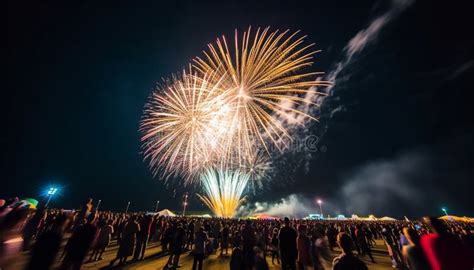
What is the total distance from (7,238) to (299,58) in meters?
16.7

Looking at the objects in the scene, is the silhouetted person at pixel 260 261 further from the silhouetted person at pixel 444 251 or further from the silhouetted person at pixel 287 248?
the silhouetted person at pixel 444 251

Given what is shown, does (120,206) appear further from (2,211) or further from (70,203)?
(2,211)

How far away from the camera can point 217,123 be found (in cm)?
1661

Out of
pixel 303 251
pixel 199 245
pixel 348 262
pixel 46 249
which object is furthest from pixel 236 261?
pixel 46 249

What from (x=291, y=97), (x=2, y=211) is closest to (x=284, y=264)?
(x=2, y=211)

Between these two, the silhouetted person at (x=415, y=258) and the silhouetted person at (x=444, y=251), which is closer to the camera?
the silhouetted person at (x=444, y=251)

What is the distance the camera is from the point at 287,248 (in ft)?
21.5

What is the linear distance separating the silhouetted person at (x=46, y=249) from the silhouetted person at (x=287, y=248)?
621cm

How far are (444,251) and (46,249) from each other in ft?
26.6

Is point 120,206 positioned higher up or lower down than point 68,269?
higher up

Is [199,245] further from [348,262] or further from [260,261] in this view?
[348,262]

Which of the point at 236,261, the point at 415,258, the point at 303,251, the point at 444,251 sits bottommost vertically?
the point at 236,261

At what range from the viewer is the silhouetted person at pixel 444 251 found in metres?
3.39

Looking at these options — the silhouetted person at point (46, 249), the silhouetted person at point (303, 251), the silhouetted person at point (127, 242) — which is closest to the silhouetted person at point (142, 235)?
the silhouetted person at point (127, 242)
